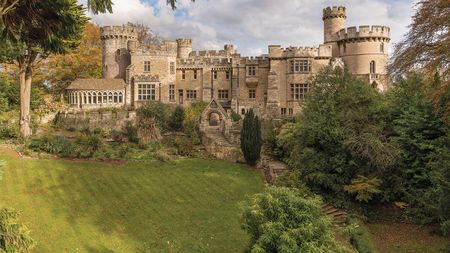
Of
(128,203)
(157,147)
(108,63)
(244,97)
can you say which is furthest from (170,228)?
(108,63)

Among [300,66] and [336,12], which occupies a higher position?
[336,12]

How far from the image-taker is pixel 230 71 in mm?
44188

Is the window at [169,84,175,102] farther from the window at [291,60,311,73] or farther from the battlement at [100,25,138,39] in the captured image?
the window at [291,60,311,73]

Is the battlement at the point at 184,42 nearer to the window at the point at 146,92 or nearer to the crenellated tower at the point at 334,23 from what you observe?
the window at the point at 146,92

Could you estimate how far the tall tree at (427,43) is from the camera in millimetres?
14273

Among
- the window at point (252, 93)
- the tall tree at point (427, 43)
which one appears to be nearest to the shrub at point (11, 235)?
the tall tree at point (427, 43)

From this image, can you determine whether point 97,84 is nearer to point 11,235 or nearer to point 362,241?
point 362,241

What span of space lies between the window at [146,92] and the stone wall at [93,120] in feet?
22.0

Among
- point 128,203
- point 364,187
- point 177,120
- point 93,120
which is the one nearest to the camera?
point 128,203

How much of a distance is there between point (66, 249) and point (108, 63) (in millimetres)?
31722

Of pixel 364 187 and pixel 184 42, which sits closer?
pixel 364 187

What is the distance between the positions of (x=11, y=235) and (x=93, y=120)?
2798cm

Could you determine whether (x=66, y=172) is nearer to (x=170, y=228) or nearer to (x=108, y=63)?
(x=170, y=228)

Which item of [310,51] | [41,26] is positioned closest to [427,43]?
[41,26]
